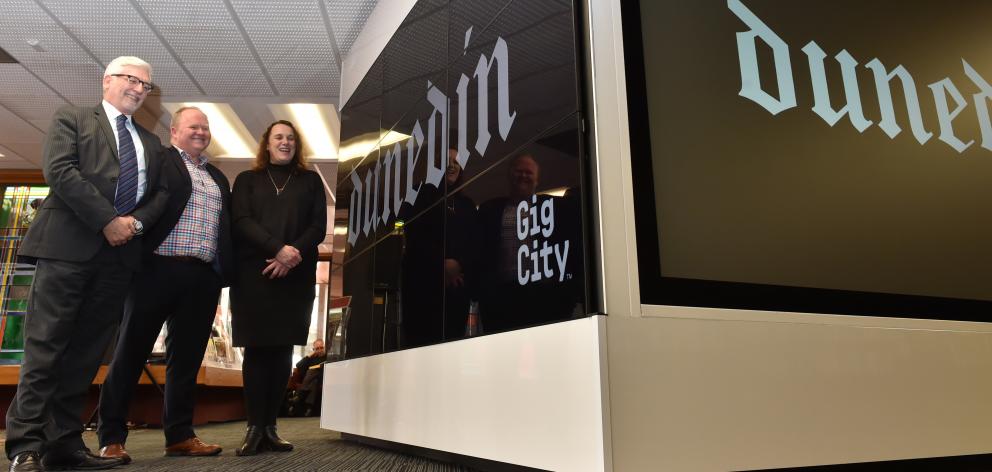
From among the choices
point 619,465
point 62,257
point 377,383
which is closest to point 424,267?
point 377,383

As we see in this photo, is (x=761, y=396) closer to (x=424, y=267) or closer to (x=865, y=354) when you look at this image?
(x=865, y=354)

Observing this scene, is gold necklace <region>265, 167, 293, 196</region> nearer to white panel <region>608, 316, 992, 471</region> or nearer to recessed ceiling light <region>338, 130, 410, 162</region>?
recessed ceiling light <region>338, 130, 410, 162</region>

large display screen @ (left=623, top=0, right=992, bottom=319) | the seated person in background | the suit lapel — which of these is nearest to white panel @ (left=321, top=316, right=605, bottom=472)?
large display screen @ (left=623, top=0, right=992, bottom=319)

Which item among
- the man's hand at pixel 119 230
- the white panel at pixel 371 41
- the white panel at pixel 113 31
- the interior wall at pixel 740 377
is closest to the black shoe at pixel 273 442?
the man's hand at pixel 119 230

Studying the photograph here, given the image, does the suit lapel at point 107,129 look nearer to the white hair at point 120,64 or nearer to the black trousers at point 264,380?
the white hair at point 120,64

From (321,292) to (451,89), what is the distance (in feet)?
34.7

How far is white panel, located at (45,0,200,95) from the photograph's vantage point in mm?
4016

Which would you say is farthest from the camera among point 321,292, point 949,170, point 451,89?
point 321,292

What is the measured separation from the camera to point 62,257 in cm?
192

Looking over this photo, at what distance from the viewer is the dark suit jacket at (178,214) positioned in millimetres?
2268

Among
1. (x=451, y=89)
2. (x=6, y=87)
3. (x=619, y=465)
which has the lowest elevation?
(x=619, y=465)

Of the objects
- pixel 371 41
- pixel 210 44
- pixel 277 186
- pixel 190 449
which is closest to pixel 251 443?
pixel 190 449

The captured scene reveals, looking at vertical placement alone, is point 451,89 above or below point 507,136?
above

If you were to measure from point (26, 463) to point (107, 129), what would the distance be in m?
1.02
